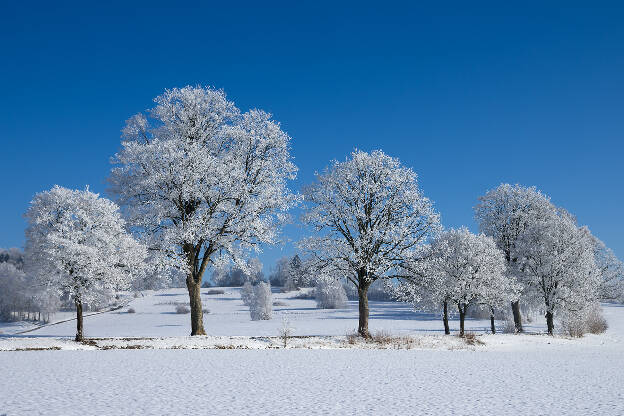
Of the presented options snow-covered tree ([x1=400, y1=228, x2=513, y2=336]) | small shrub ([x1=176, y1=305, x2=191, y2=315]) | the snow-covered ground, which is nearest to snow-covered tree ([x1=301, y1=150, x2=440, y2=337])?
snow-covered tree ([x1=400, y1=228, x2=513, y2=336])

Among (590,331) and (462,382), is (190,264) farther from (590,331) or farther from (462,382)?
(590,331)

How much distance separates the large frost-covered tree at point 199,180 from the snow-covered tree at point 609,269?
61242 mm

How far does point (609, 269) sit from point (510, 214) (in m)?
38.1

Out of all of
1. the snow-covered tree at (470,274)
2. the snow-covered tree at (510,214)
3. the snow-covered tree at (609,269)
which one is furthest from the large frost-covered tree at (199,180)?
the snow-covered tree at (609,269)

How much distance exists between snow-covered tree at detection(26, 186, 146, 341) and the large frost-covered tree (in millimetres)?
1402

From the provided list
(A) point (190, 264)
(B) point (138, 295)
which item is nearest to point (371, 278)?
(A) point (190, 264)

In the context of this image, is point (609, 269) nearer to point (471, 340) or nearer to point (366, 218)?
point (471, 340)

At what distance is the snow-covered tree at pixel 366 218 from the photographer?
102ft

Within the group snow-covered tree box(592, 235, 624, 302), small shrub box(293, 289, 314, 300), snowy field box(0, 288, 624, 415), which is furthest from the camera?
small shrub box(293, 289, 314, 300)

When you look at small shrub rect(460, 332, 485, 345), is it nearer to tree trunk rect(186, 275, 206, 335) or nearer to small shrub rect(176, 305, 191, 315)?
tree trunk rect(186, 275, 206, 335)

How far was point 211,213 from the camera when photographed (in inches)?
1165

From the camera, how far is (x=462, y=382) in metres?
16.3

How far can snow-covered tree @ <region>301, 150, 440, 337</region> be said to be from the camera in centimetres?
3108

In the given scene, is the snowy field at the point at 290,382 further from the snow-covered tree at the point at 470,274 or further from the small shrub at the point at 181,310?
the small shrub at the point at 181,310
